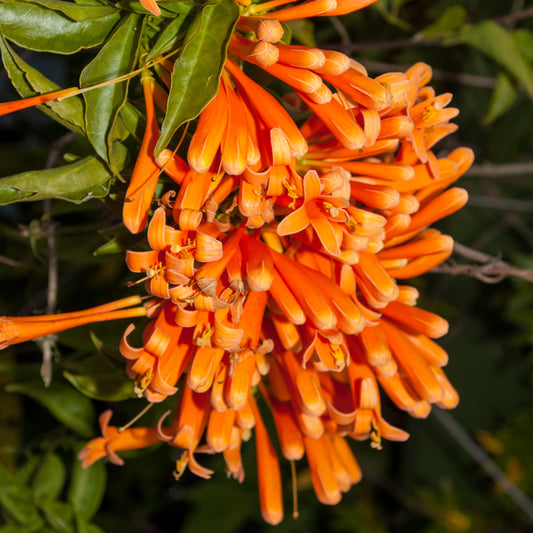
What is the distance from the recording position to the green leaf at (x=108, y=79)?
44cm

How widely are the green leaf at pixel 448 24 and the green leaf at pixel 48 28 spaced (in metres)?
0.57

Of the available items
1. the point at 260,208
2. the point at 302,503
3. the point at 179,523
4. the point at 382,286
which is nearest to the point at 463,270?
the point at 382,286

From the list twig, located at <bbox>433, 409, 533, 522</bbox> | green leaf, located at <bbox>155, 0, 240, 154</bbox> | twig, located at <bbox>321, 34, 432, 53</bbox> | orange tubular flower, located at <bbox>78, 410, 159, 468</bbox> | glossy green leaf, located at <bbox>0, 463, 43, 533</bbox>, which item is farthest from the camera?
twig, located at <bbox>433, 409, 533, 522</bbox>

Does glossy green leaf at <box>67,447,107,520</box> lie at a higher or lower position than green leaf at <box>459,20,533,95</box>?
lower

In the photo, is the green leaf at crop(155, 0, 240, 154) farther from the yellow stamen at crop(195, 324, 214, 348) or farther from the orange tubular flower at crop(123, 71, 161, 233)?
the yellow stamen at crop(195, 324, 214, 348)

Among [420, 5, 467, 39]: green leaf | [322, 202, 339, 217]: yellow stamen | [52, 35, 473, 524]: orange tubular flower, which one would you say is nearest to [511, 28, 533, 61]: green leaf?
[420, 5, 467, 39]: green leaf

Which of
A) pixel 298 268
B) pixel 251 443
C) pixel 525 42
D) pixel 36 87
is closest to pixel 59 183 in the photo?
pixel 36 87

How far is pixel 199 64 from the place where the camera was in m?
0.42

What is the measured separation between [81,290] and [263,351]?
596 mm

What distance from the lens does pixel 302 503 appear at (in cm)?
154

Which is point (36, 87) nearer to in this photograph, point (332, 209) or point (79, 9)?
point (79, 9)

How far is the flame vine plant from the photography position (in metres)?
0.43

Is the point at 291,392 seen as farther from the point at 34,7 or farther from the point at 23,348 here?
the point at 23,348

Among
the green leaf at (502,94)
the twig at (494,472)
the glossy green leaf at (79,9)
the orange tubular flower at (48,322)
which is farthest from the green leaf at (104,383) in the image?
the twig at (494,472)
